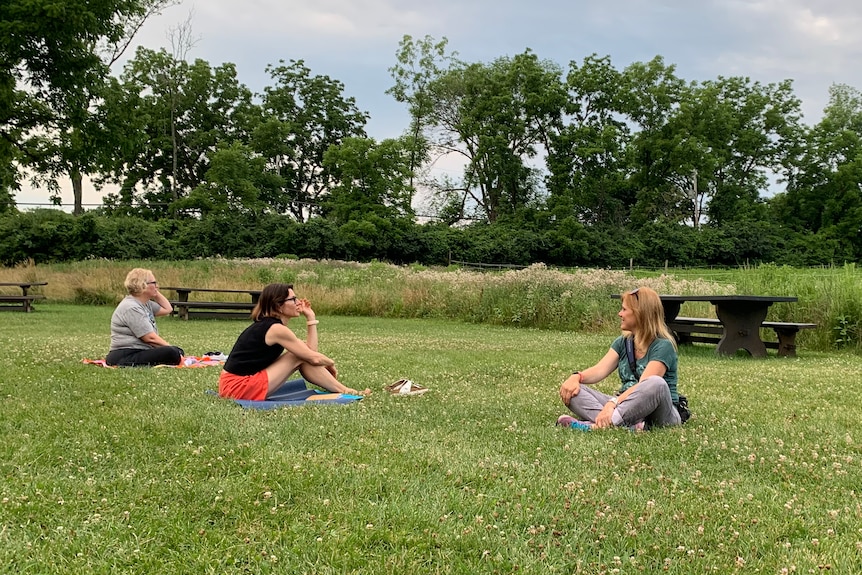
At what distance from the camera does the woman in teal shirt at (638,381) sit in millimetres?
5441

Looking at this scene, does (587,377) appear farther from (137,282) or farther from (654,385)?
(137,282)

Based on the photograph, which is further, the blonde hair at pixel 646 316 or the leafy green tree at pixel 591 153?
the leafy green tree at pixel 591 153

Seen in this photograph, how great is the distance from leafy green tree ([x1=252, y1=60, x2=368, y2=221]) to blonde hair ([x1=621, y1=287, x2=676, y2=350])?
5221cm

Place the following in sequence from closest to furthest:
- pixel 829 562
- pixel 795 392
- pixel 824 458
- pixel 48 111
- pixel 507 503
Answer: pixel 829 562 → pixel 507 503 → pixel 824 458 → pixel 795 392 → pixel 48 111

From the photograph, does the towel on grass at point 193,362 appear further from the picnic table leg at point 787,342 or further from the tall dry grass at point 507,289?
the tall dry grass at point 507,289

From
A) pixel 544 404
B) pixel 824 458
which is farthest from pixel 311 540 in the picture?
pixel 544 404

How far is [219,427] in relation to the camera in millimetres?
5254

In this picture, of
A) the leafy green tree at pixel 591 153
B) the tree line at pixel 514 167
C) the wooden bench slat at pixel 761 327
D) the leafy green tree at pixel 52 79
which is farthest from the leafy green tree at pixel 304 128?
the wooden bench slat at pixel 761 327

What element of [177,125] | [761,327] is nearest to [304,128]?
[177,125]

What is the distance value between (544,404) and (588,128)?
170 feet

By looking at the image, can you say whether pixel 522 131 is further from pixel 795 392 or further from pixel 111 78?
pixel 795 392

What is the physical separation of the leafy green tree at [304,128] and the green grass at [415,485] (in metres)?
51.8

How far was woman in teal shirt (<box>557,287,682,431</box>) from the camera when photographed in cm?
544

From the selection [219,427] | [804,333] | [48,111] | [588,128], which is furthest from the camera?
[588,128]
